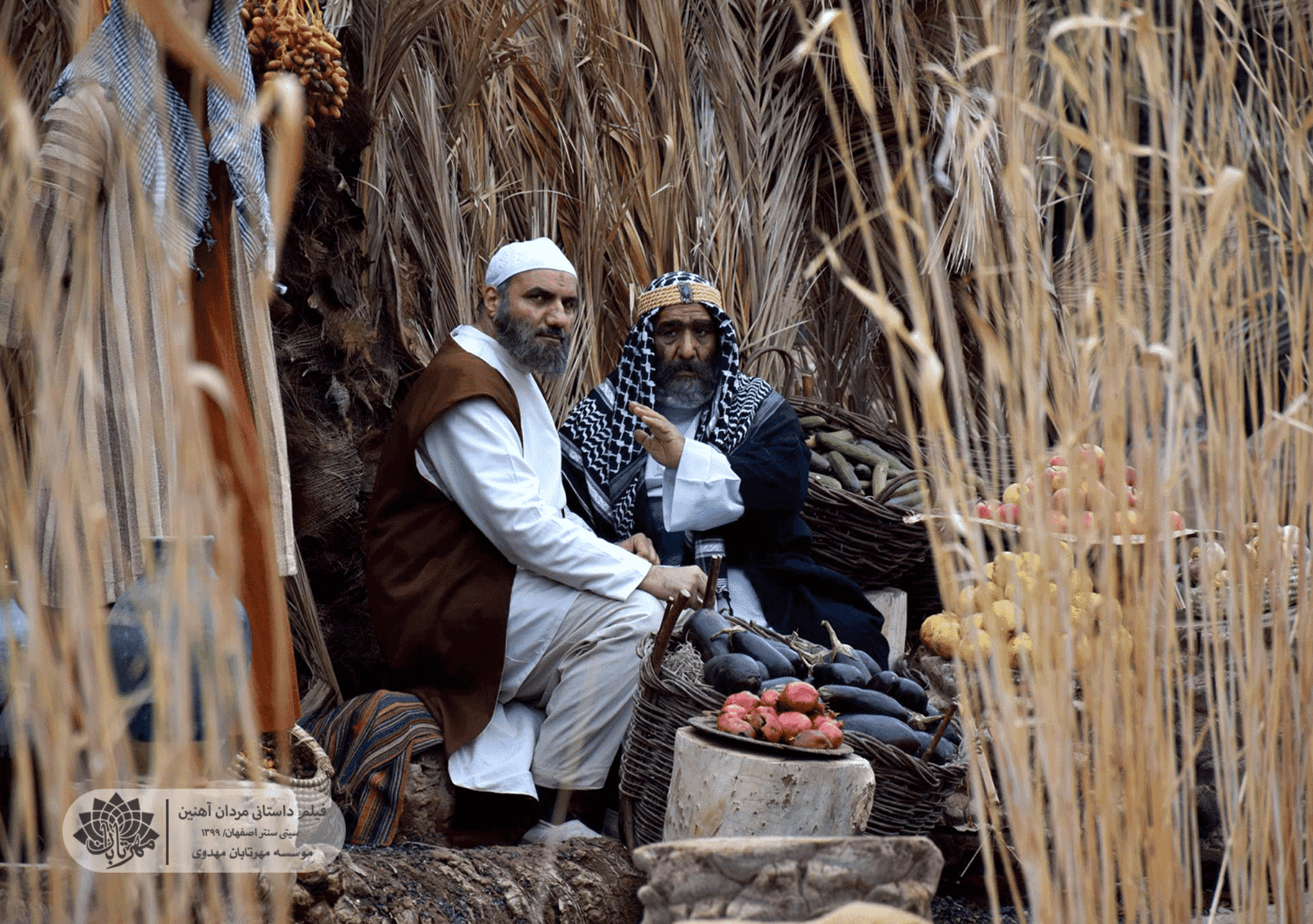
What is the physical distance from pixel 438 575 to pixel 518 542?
23 centimetres

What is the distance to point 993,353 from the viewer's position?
41.7 inches

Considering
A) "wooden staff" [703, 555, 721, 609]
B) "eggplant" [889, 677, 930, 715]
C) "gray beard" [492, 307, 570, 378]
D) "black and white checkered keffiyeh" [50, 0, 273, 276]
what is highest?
"black and white checkered keffiyeh" [50, 0, 273, 276]

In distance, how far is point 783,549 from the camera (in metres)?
3.87

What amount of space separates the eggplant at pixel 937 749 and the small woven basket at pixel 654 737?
0.45m

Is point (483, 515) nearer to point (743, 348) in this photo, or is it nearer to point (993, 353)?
point (743, 348)

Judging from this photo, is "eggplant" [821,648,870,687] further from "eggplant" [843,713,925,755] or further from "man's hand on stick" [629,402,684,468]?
"man's hand on stick" [629,402,684,468]

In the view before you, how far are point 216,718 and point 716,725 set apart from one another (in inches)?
69.7

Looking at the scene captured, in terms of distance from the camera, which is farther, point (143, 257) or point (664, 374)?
point (664, 374)

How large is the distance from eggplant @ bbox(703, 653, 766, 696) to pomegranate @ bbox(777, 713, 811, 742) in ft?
0.76

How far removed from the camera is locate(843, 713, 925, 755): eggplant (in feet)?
8.91

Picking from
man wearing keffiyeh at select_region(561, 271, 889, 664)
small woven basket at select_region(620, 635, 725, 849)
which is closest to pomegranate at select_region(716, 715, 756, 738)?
small woven basket at select_region(620, 635, 725, 849)

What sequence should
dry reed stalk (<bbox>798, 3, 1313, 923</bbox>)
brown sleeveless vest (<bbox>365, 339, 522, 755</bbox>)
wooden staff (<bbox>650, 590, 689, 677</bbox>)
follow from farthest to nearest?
brown sleeveless vest (<bbox>365, 339, 522, 755</bbox>) < wooden staff (<bbox>650, 590, 689, 677</bbox>) < dry reed stalk (<bbox>798, 3, 1313, 923</bbox>)

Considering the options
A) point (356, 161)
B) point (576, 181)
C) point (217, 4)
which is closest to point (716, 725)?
point (217, 4)

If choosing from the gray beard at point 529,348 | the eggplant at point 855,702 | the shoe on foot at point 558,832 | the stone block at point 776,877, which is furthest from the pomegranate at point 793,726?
the gray beard at point 529,348
